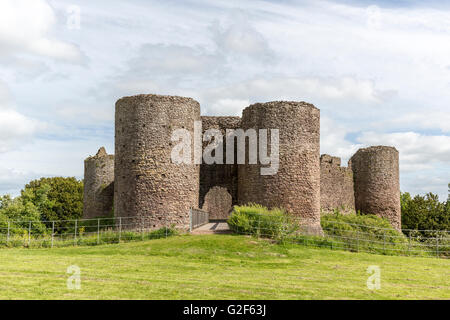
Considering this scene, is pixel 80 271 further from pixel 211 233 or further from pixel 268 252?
pixel 211 233

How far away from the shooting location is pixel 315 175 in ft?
82.9

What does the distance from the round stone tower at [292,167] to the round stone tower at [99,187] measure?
12361 millimetres

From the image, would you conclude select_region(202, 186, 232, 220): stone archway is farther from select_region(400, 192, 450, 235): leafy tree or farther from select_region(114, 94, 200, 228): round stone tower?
select_region(400, 192, 450, 235): leafy tree

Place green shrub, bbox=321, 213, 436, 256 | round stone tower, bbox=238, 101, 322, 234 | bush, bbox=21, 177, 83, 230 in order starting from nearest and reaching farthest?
1. green shrub, bbox=321, 213, 436, 256
2. round stone tower, bbox=238, 101, 322, 234
3. bush, bbox=21, 177, 83, 230

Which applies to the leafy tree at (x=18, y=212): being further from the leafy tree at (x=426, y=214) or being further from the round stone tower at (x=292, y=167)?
the leafy tree at (x=426, y=214)

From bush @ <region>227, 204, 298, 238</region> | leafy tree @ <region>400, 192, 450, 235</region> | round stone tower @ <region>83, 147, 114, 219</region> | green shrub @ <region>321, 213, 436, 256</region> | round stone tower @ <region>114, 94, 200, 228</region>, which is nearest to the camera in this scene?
bush @ <region>227, 204, 298, 238</region>

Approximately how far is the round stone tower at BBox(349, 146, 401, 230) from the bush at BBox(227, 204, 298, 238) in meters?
15.4

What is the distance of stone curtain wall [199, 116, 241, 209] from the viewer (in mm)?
28703

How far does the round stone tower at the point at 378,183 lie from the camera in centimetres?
3538

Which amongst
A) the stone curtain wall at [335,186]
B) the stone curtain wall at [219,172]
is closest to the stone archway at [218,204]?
the stone curtain wall at [219,172]

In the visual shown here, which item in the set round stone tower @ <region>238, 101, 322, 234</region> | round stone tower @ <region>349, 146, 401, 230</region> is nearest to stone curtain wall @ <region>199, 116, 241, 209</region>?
round stone tower @ <region>238, 101, 322, 234</region>

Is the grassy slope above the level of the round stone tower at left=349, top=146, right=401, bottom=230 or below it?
below

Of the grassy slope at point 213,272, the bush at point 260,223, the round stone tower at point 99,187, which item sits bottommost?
the grassy slope at point 213,272

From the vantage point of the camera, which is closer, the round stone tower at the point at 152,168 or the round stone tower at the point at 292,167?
the round stone tower at the point at 152,168
